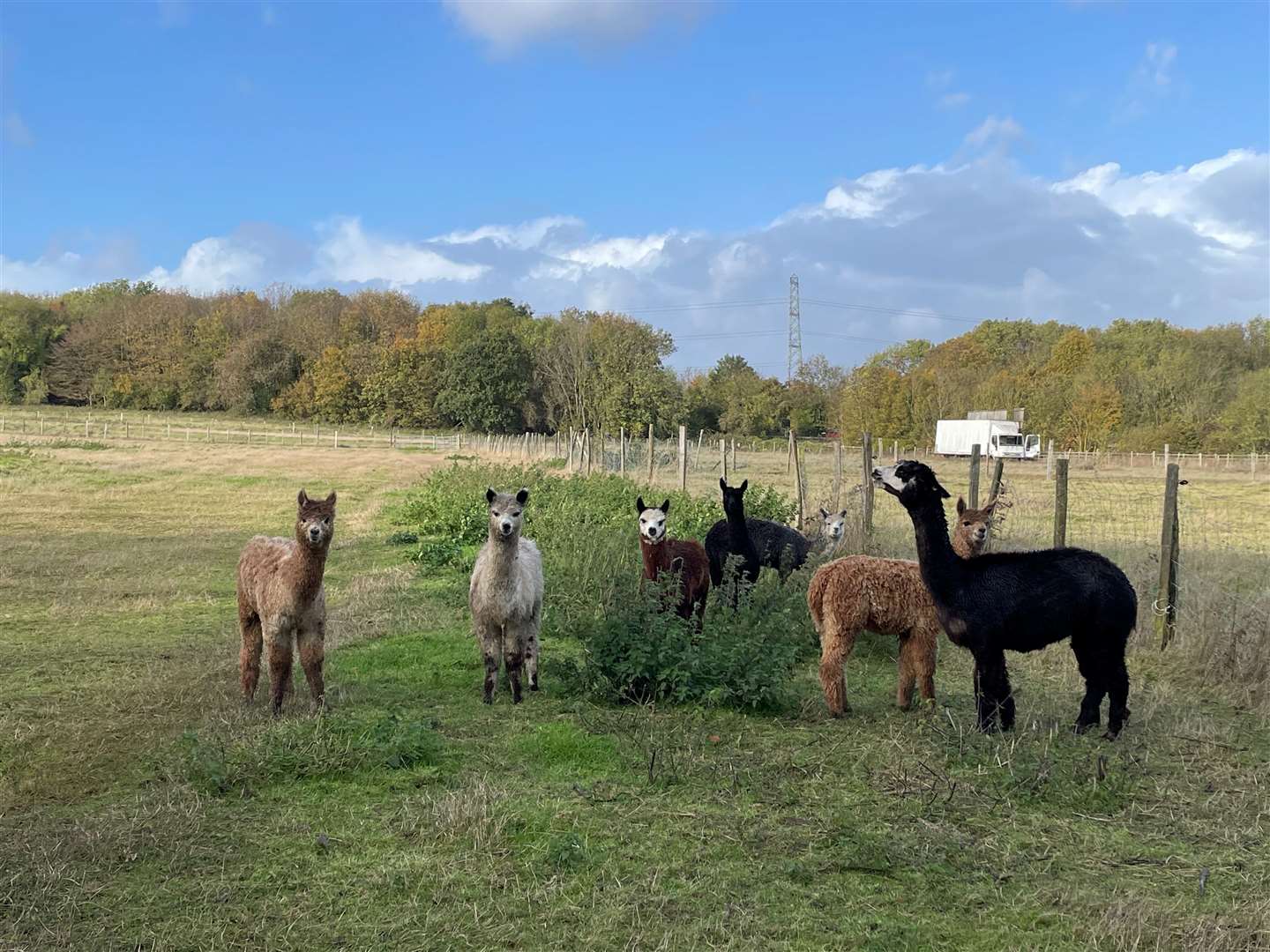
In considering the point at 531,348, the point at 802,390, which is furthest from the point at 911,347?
the point at 531,348

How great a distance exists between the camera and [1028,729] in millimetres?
6590

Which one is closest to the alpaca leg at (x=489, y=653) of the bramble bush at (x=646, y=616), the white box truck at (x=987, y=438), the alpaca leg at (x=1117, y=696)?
the bramble bush at (x=646, y=616)

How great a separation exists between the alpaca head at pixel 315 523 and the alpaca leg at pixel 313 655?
0.62 metres

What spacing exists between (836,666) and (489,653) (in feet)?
8.62

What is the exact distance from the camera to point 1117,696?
6691 millimetres

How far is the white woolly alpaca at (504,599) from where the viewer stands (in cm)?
747

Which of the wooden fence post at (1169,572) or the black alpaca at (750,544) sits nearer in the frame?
the wooden fence post at (1169,572)

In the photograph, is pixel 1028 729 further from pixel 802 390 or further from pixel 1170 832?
pixel 802 390

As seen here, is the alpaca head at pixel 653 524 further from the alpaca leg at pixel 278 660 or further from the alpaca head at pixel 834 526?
the alpaca head at pixel 834 526

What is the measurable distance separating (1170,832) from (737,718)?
276 cm

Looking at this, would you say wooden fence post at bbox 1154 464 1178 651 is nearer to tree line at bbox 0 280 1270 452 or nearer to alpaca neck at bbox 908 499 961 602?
alpaca neck at bbox 908 499 961 602

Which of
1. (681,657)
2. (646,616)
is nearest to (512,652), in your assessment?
(646,616)

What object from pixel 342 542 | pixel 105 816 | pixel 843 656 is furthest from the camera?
pixel 342 542

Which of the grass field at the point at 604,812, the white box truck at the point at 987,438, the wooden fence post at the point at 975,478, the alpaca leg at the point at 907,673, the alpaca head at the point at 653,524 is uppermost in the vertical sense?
the white box truck at the point at 987,438
